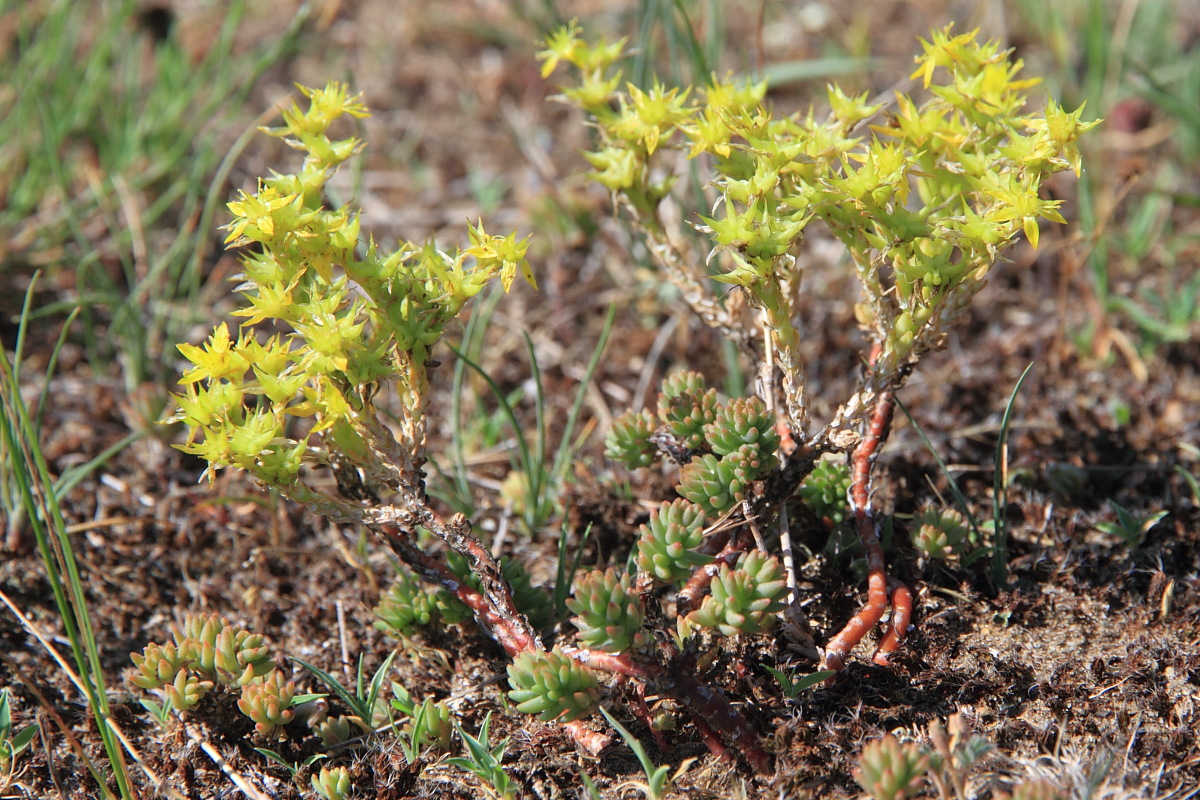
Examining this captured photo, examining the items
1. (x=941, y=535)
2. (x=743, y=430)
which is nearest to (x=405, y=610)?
(x=743, y=430)

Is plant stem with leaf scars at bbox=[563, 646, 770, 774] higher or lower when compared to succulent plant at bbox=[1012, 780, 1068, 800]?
lower

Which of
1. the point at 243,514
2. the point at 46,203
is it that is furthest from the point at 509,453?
the point at 46,203

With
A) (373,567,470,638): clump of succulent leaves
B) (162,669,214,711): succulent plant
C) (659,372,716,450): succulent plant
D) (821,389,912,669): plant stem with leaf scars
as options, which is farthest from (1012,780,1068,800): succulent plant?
(162,669,214,711): succulent plant

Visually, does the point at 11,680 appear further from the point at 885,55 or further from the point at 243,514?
the point at 885,55

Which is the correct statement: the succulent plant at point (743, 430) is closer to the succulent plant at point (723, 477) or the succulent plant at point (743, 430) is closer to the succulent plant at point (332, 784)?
the succulent plant at point (723, 477)

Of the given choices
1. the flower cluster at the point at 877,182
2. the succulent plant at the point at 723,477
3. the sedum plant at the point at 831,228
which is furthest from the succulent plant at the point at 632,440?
the flower cluster at the point at 877,182

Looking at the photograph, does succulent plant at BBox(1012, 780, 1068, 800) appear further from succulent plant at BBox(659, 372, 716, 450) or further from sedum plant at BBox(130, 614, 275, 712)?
sedum plant at BBox(130, 614, 275, 712)
